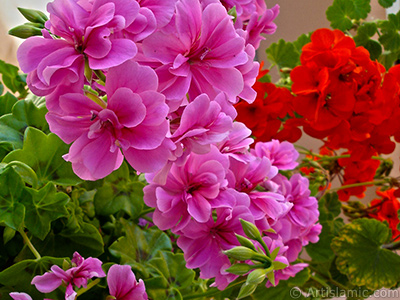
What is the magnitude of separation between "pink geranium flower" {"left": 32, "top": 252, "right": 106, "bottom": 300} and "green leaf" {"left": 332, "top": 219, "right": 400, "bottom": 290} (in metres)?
0.54

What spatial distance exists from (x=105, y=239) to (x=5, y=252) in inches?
3.8

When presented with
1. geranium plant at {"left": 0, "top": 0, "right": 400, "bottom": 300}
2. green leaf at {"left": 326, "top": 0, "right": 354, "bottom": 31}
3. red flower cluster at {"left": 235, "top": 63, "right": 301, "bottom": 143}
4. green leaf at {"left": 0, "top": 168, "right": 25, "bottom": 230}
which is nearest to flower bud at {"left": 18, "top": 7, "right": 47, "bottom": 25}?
geranium plant at {"left": 0, "top": 0, "right": 400, "bottom": 300}

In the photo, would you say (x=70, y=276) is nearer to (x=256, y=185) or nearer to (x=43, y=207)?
(x=43, y=207)

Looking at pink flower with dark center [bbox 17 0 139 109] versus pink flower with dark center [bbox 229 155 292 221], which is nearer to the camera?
pink flower with dark center [bbox 17 0 139 109]

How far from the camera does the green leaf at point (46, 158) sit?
1.12 ft

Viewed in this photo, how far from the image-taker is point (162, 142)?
0.21 m

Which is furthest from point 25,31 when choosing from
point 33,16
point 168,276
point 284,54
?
point 284,54

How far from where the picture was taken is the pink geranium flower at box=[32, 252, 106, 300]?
27 centimetres

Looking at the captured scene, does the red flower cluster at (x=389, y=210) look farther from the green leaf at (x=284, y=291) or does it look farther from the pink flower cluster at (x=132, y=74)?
the pink flower cluster at (x=132, y=74)

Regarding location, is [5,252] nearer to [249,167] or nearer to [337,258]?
[249,167]

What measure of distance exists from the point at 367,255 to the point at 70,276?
0.60 m

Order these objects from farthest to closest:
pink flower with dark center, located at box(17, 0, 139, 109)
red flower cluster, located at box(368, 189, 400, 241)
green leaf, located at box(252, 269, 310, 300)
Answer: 1. red flower cluster, located at box(368, 189, 400, 241)
2. green leaf, located at box(252, 269, 310, 300)
3. pink flower with dark center, located at box(17, 0, 139, 109)

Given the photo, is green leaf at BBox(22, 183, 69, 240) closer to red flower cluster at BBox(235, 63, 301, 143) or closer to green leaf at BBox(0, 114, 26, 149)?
green leaf at BBox(0, 114, 26, 149)

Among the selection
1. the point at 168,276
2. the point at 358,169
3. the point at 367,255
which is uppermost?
the point at 168,276
